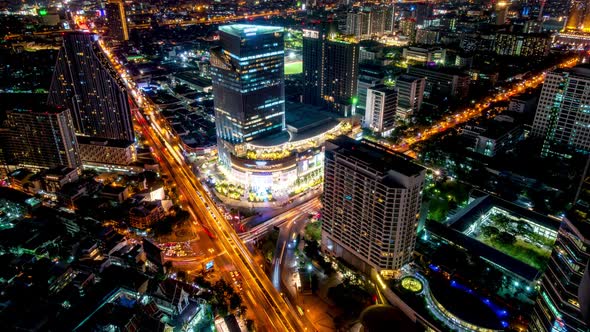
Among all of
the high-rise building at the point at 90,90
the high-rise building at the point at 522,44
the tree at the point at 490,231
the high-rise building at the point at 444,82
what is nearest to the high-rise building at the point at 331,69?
the high-rise building at the point at 444,82

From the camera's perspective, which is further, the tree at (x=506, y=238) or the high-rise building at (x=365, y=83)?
the high-rise building at (x=365, y=83)

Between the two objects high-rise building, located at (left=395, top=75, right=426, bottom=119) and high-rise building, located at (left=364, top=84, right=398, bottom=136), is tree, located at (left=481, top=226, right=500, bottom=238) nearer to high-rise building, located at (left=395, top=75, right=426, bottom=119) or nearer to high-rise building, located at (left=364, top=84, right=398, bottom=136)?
high-rise building, located at (left=364, top=84, right=398, bottom=136)

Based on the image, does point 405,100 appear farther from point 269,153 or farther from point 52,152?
point 52,152

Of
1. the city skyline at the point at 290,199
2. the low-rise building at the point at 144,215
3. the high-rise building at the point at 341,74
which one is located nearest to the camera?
the city skyline at the point at 290,199

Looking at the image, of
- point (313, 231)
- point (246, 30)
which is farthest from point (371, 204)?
point (246, 30)

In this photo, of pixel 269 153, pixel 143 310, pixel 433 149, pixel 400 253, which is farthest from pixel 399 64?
pixel 143 310

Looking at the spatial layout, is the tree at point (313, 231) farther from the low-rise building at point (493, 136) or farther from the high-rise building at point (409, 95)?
the high-rise building at point (409, 95)

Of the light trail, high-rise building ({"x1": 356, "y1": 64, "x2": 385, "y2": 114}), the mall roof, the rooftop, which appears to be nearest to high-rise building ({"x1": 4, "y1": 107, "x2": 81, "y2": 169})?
the light trail
